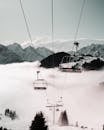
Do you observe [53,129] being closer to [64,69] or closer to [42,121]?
[42,121]

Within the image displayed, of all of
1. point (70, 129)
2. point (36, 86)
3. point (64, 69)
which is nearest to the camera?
point (64, 69)

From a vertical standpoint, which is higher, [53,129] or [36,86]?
[36,86]


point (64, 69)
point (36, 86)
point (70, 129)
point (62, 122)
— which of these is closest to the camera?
point (64, 69)

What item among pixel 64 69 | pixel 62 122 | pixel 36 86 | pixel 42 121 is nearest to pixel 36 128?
pixel 42 121

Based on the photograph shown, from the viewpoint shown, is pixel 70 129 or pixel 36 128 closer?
pixel 36 128

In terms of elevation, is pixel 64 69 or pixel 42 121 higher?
pixel 64 69

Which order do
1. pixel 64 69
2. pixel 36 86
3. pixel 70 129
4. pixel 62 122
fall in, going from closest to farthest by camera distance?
1. pixel 64 69
2. pixel 36 86
3. pixel 70 129
4. pixel 62 122

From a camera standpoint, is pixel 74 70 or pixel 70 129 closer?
pixel 74 70

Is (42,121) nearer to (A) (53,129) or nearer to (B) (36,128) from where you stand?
(B) (36,128)

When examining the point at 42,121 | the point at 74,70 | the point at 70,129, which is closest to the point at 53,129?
the point at 70,129
